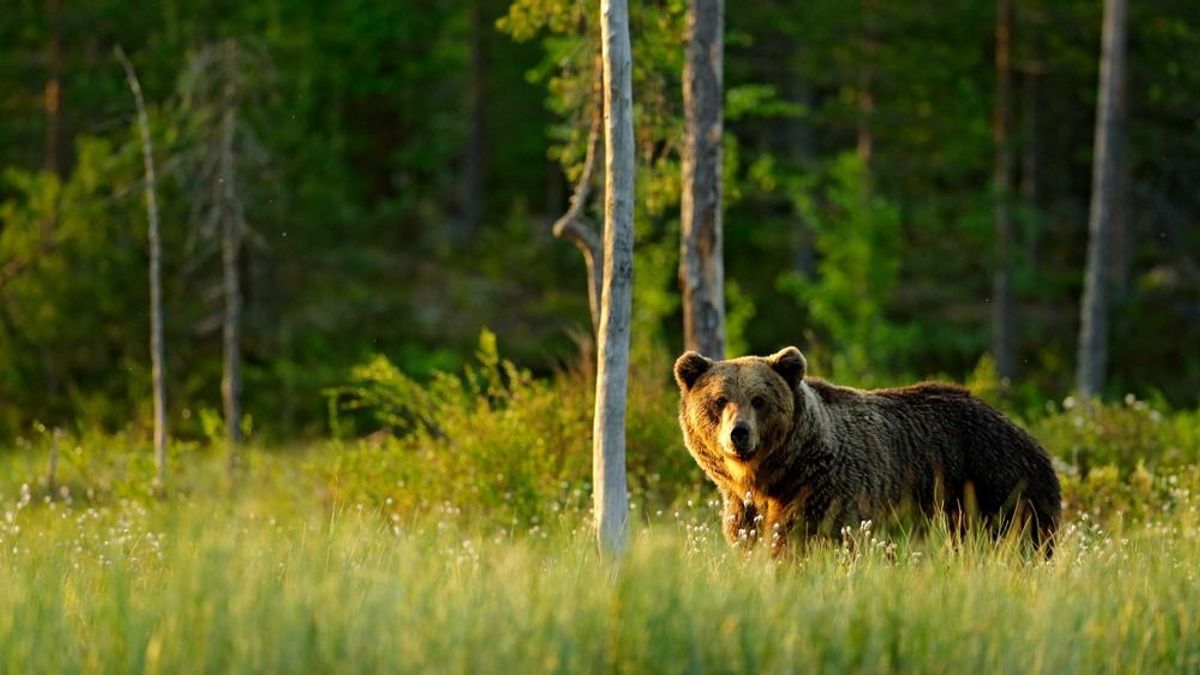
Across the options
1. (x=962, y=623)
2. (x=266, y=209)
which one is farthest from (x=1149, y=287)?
(x=962, y=623)

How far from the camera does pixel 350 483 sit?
1487cm

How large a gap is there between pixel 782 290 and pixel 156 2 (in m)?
13.2

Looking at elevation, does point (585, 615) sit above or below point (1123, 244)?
above

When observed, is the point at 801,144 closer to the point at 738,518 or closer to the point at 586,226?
the point at 586,226

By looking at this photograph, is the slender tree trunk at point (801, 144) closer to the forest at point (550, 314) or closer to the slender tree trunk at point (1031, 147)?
the forest at point (550, 314)

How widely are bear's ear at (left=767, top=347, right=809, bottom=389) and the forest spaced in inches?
38.0

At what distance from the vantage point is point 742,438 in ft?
31.4

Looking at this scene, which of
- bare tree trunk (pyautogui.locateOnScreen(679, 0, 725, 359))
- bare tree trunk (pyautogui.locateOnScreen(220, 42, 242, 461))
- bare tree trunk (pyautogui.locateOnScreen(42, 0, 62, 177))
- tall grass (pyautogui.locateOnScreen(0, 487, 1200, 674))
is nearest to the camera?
tall grass (pyautogui.locateOnScreen(0, 487, 1200, 674))

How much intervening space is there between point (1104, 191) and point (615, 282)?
15.5m

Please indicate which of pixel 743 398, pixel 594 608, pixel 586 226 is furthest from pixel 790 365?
pixel 586 226

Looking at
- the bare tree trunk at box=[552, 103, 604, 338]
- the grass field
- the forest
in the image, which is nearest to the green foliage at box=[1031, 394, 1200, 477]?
the forest

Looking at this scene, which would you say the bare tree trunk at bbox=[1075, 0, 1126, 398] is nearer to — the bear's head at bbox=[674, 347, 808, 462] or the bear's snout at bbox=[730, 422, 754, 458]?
the bear's head at bbox=[674, 347, 808, 462]

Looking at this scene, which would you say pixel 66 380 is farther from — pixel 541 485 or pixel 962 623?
pixel 962 623

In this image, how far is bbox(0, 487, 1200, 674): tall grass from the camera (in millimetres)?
6789
